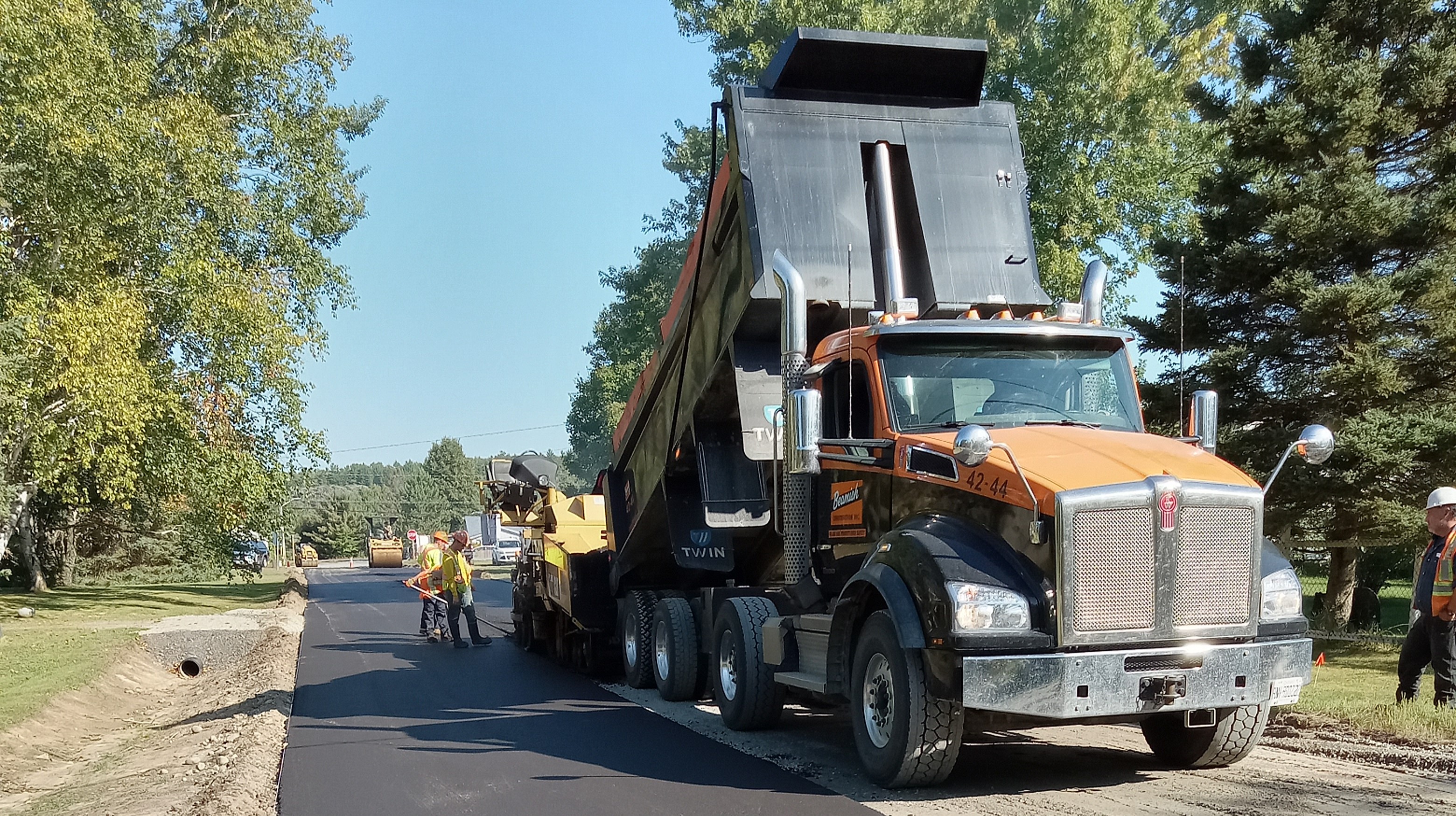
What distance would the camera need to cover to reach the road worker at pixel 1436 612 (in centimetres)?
862

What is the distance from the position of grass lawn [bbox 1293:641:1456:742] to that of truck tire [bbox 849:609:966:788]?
3070mm

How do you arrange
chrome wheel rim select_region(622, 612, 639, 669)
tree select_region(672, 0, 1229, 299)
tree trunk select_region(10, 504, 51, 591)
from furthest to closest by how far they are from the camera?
tree trunk select_region(10, 504, 51, 591) < tree select_region(672, 0, 1229, 299) < chrome wheel rim select_region(622, 612, 639, 669)

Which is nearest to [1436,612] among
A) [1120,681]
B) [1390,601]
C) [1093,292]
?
[1093,292]

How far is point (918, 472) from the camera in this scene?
772cm

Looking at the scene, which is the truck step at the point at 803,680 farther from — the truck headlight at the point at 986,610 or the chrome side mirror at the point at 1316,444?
the chrome side mirror at the point at 1316,444

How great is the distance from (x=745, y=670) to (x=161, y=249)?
20726mm

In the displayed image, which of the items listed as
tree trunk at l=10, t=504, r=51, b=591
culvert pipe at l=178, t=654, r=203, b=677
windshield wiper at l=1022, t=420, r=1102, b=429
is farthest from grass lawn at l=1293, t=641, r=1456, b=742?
tree trunk at l=10, t=504, r=51, b=591

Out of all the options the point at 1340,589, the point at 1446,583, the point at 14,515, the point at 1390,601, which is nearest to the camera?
the point at 1446,583

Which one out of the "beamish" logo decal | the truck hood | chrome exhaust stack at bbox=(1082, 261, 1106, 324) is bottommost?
the "beamish" logo decal

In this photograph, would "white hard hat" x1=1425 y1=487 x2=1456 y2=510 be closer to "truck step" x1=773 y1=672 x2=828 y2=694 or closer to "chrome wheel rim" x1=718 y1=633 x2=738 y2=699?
"truck step" x1=773 y1=672 x2=828 y2=694

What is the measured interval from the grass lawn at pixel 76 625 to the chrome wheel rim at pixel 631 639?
567 centimetres

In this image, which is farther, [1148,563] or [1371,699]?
[1371,699]

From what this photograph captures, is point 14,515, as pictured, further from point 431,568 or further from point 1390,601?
point 1390,601

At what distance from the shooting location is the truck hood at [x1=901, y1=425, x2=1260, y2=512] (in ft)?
22.3
